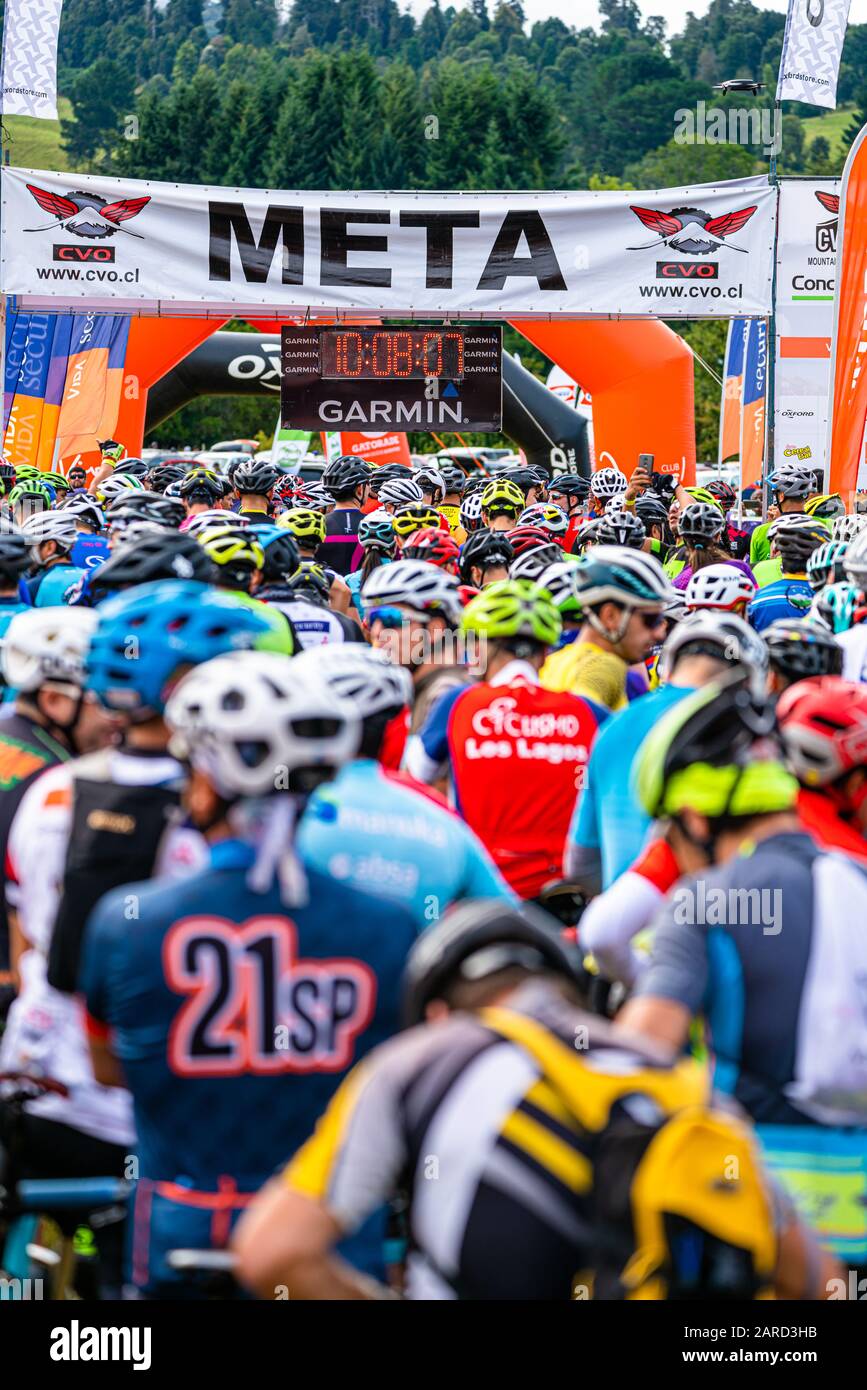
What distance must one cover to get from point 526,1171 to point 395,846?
159 cm

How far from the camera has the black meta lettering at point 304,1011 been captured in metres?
3.46

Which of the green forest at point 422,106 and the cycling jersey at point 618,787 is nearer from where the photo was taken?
the cycling jersey at point 618,787

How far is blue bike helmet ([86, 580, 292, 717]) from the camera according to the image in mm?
4387

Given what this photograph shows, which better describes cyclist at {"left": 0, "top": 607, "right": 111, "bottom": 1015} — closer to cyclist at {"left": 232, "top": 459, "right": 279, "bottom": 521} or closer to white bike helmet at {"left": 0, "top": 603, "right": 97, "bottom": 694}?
white bike helmet at {"left": 0, "top": 603, "right": 97, "bottom": 694}

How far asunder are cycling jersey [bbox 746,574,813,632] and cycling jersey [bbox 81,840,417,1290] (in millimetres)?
6133

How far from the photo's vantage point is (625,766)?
18.2 ft

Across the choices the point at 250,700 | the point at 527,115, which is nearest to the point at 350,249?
the point at 250,700

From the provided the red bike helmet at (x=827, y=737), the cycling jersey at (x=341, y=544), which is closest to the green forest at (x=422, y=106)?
the cycling jersey at (x=341, y=544)

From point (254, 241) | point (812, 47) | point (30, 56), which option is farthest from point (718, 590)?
point (30, 56)

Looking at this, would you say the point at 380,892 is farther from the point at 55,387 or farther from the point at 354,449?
the point at 55,387

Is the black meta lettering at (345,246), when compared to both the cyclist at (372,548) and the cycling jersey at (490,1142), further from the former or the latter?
the cycling jersey at (490,1142)

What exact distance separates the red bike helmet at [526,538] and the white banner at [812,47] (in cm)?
807

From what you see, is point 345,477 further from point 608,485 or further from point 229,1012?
point 229,1012
